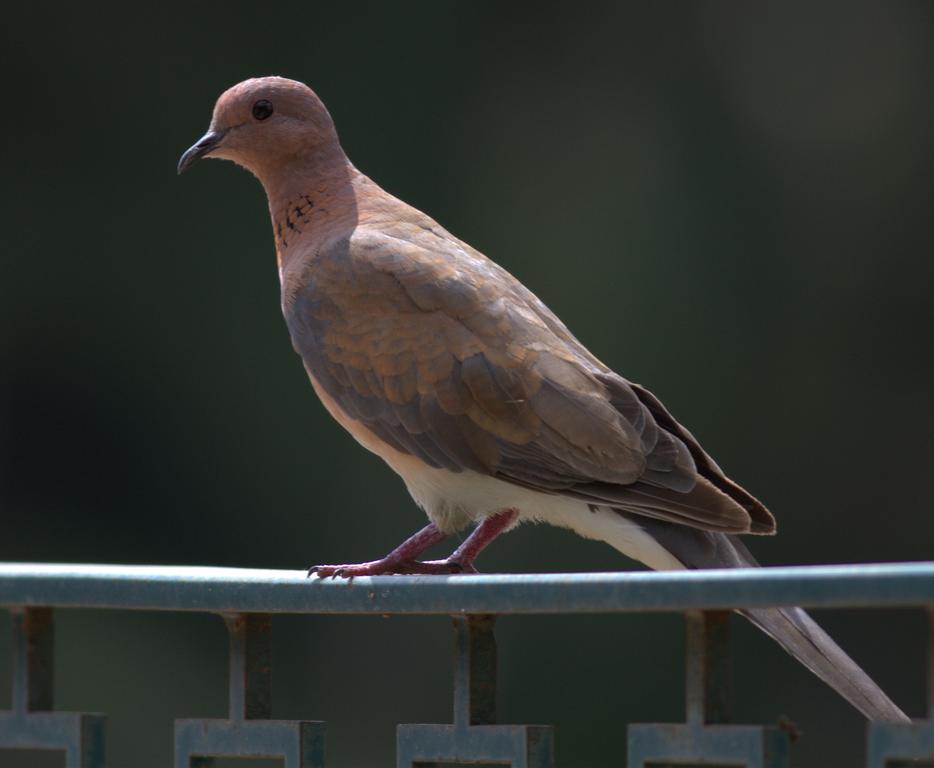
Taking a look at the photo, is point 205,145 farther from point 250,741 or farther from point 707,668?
point 707,668

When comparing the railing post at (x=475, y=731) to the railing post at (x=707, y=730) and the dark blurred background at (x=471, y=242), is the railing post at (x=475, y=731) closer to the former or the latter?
the railing post at (x=707, y=730)

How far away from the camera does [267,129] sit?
3348 millimetres

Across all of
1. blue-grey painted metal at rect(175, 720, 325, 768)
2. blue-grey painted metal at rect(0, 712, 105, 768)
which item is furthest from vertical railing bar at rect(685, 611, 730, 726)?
blue-grey painted metal at rect(0, 712, 105, 768)

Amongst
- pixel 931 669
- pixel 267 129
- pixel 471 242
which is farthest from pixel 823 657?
pixel 471 242

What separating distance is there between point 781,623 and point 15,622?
0.86 m

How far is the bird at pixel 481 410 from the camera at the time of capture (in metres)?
2.51

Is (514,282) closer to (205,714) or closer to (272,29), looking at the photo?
(205,714)

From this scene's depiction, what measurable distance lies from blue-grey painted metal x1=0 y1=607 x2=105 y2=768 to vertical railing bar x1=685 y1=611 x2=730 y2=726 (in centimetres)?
63

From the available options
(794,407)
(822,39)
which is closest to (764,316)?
(794,407)

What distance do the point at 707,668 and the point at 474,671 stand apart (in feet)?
0.80

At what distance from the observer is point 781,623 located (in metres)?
2.07

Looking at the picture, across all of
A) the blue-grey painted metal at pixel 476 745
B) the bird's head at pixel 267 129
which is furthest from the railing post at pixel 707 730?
the bird's head at pixel 267 129

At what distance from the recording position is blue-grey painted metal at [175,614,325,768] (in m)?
1.72

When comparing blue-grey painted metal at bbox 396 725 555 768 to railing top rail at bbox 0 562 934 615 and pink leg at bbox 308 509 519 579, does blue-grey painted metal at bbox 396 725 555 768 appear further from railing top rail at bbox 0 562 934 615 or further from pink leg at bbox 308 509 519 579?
pink leg at bbox 308 509 519 579
